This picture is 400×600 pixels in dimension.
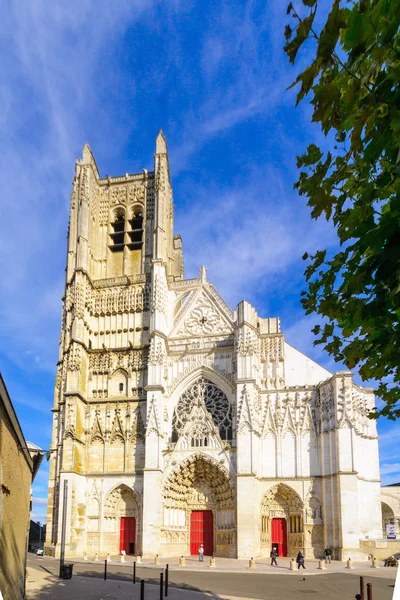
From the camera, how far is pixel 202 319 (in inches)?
1281

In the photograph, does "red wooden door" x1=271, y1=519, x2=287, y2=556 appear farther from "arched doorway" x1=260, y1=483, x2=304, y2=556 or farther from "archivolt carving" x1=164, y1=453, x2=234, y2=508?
"archivolt carving" x1=164, y1=453, x2=234, y2=508

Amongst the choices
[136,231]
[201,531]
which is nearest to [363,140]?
[201,531]

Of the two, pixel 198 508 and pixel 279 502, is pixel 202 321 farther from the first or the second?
pixel 279 502

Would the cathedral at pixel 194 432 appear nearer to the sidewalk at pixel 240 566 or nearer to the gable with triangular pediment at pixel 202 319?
the gable with triangular pediment at pixel 202 319

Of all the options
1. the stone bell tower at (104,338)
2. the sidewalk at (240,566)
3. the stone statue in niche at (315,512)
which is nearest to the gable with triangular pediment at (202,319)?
the stone bell tower at (104,338)

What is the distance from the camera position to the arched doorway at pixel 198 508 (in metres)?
28.3

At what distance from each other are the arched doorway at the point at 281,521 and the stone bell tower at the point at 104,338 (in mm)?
6148

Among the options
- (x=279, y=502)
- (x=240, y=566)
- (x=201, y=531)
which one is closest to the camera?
(x=240, y=566)

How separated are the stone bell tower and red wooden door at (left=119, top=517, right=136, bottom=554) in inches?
20.5

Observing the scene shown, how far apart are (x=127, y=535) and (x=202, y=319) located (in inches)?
461

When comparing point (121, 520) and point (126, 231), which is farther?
point (126, 231)

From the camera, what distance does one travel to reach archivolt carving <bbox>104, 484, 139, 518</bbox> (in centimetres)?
2962

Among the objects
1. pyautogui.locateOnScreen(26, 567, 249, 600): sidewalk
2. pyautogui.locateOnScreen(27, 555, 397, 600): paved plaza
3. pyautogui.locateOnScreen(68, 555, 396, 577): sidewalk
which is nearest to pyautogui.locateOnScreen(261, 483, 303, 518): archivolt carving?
pyautogui.locateOnScreen(68, 555, 396, 577): sidewalk

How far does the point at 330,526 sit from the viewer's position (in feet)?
87.8
